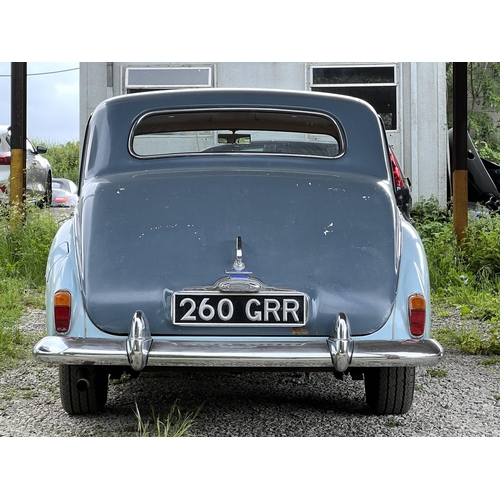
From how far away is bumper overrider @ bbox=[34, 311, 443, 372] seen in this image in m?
3.11

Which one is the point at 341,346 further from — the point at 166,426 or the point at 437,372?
the point at 437,372

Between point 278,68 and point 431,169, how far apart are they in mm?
2636

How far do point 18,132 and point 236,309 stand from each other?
679 centimetres

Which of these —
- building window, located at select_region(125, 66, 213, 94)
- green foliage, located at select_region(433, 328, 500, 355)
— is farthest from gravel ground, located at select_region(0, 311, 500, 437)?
building window, located at select_region(125, 66, 213, 94)

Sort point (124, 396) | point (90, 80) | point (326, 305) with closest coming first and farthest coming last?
point (326, 305) < point (124, 396) < point (90, 80)

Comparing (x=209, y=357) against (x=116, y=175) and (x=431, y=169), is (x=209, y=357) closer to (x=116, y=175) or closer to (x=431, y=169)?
(x=116, y=175)

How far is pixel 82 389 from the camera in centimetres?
360

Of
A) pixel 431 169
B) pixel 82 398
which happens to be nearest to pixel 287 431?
pixel 82 398

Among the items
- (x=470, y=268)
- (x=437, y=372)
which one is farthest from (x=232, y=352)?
(x=470, y=268)

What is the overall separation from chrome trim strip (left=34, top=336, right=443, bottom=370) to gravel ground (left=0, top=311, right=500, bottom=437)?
0.60 m

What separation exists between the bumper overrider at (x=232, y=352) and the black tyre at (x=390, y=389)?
490mm

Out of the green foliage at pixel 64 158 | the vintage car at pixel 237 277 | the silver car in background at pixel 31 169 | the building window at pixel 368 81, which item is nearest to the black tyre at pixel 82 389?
the vintage car at pixel 237 277

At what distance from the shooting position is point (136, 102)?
405 cm

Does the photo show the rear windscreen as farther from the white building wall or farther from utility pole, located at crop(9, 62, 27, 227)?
the white building wall
